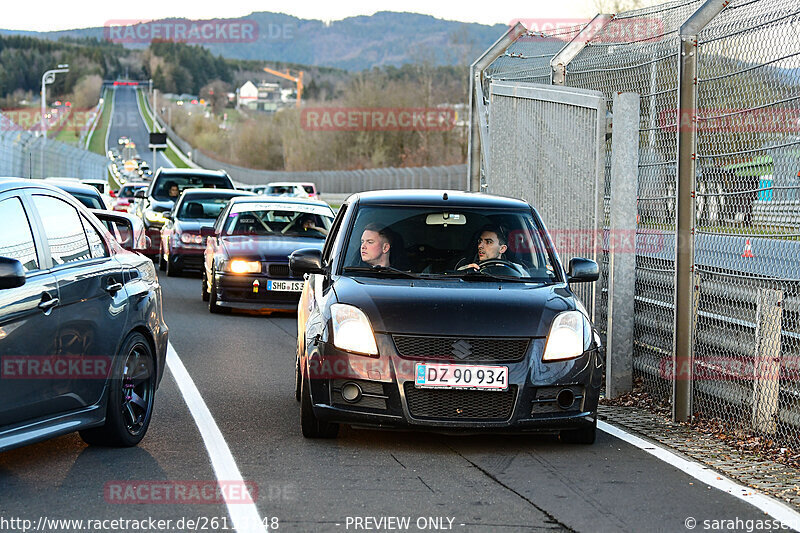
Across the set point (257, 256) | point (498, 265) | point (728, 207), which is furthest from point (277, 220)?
point (728, 207)

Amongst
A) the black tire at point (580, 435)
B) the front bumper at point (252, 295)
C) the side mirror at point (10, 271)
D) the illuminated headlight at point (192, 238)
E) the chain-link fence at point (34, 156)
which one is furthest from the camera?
the chain-link fence at point (34, 156)

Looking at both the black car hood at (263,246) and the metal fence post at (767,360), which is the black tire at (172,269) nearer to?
the black car hood at (263,246)

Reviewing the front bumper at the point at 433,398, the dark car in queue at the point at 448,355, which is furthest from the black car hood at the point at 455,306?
the front bumper at the point at 433,398

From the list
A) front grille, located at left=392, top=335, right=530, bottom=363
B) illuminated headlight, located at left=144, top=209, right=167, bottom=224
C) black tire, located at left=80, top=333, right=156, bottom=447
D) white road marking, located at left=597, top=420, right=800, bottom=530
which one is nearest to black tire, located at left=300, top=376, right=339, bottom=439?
front grille, located at left=392, top=335, right=530, bottom=363

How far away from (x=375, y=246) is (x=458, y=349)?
1.48 m

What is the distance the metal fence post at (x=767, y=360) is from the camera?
302 inches

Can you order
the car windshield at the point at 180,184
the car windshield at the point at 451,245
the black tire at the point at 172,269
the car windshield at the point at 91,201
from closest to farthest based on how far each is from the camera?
the car windshield at the point at 451,245 → the car windshield at the point at 91,201 → the black tire at the point at 172,269 → the car windshield at the point at 180,184

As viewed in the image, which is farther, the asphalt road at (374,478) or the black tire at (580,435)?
the black tire at (580,435)

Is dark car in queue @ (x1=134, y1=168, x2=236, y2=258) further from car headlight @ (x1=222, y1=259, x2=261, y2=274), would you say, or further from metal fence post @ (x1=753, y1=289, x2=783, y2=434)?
metal fence post @ (x1=753, y1=289, x2=783, y2=434)

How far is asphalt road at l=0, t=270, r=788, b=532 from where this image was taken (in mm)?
5777

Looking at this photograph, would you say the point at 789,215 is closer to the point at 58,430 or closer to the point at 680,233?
the point at 680,233

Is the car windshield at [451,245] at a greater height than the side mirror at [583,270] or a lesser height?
greater

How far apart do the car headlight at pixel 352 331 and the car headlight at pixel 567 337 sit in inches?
40.1

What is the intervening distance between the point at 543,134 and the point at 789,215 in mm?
5182
